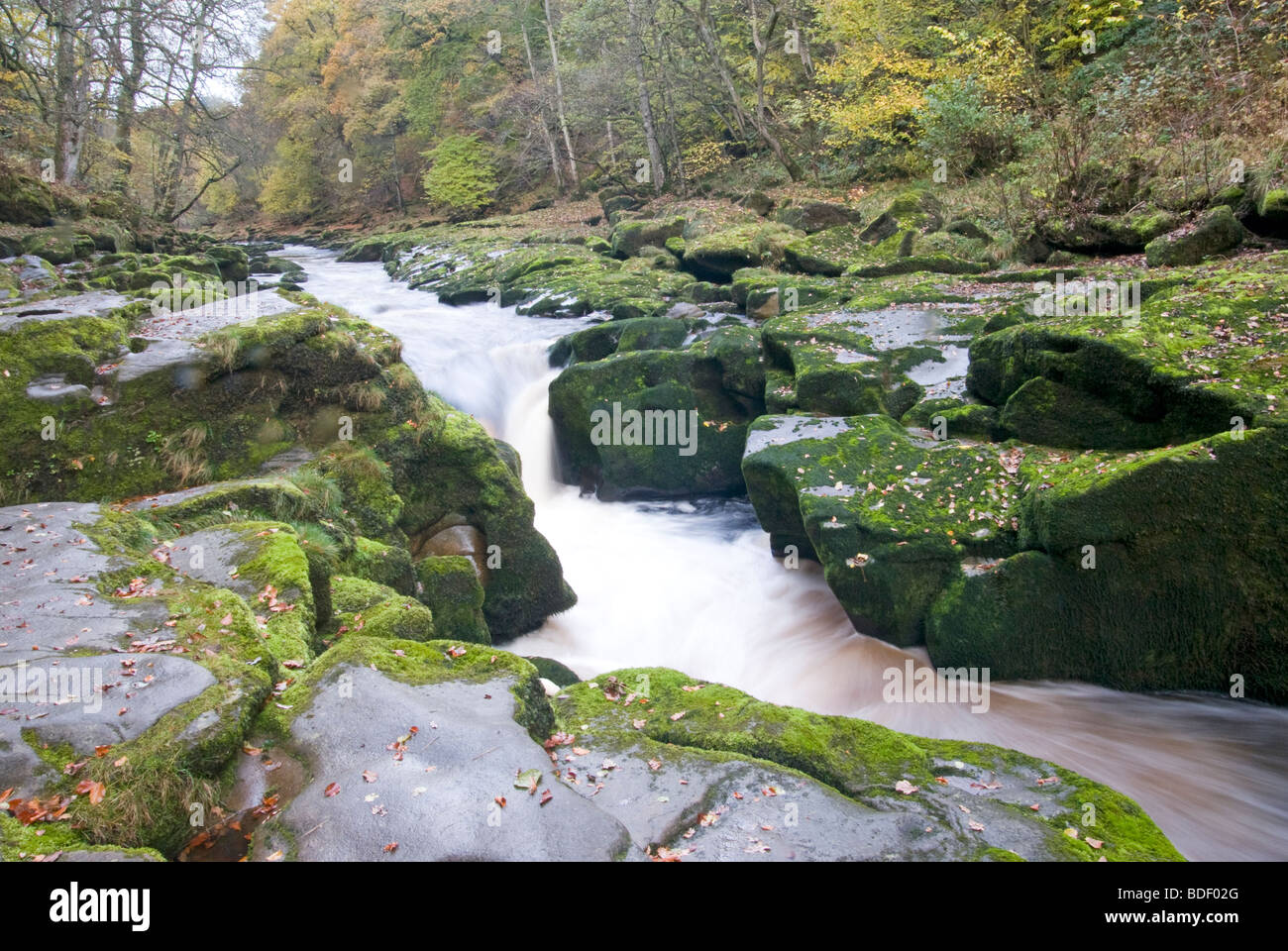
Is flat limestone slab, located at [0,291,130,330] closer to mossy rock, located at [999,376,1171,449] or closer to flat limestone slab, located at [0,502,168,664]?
flat limestone slab, located at [0,502,168,664]

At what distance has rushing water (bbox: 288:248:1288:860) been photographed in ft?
18.8

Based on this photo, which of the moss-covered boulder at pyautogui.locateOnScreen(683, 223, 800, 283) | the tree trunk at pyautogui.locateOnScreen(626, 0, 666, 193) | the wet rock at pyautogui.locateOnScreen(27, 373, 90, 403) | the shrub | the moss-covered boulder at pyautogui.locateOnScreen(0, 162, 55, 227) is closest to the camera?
the wet rock at pyautogui.locateOnScreen(27, 373, 90, 403)

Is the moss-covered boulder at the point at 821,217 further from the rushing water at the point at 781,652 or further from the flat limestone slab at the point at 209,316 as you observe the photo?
the flat limestone slab at the point at 209,316

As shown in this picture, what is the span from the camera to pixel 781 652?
7852mm

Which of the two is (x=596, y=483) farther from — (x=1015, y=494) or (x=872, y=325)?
(x=1015, y=494)

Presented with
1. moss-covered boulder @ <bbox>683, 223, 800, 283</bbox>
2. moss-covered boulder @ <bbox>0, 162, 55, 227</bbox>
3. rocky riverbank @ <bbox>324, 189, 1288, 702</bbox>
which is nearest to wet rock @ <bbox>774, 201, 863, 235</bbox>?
moss-covered boulder @ <bbox>683, 223, 800, 283</bbox>

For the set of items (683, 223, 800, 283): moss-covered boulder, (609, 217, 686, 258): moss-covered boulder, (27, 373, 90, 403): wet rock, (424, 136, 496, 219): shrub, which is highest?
(424, 136, 496, 219): shrub

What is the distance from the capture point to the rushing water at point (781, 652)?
5.73m

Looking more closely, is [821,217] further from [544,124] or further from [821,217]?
[544,124]

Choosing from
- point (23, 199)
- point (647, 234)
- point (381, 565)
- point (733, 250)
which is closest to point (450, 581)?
point (381, 565)

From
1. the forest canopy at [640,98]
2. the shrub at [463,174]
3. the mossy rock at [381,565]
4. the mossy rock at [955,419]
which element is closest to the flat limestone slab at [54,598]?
the mossy rock at [381,565]

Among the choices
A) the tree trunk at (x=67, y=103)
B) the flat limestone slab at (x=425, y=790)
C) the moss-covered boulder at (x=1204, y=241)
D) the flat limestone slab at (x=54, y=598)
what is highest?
the tree trunk at (x=67, y=103)

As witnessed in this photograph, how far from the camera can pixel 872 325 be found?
10984mm

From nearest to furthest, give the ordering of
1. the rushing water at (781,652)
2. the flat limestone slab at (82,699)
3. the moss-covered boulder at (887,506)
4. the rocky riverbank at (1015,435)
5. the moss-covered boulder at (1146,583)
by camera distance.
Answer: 1. the flat limestone slab at (82,699)
2. the rushing water at (781,652)
3. the moss-covered boulder at (1146,583)
4. the rocky riverbank at (1015,435)
5. the moss-covered boulder at (887,506)
